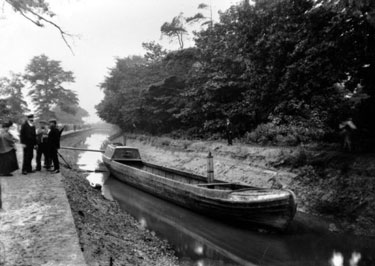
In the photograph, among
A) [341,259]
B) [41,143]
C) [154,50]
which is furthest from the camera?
[154,50]

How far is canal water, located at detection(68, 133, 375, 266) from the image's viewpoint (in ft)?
24.4

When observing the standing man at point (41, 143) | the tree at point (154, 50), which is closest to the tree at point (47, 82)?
the tree at point (154, 50)

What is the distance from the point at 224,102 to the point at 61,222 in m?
16.9

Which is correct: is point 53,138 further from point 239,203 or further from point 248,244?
point 248,244

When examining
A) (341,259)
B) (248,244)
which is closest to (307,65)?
(341,259)

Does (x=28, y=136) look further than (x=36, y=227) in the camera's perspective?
Yes

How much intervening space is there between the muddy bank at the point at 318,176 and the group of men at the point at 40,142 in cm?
830

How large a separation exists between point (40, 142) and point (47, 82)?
137 feet

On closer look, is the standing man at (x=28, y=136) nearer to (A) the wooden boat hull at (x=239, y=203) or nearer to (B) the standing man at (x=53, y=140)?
(B) the standing man at (x=53, y=140)

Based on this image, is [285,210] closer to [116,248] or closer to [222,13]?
[116,248]

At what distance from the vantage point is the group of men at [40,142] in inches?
384

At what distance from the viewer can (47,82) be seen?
4753cm

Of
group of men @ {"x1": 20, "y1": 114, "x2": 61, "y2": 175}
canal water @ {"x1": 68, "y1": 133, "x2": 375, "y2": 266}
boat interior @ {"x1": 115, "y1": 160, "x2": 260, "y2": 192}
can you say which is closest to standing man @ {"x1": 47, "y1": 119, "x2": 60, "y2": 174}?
group of men @ {"x1": 20, "y1": 114, "x2": 61, "y2": 175}

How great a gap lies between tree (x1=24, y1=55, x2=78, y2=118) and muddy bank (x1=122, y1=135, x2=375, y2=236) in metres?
37.9
